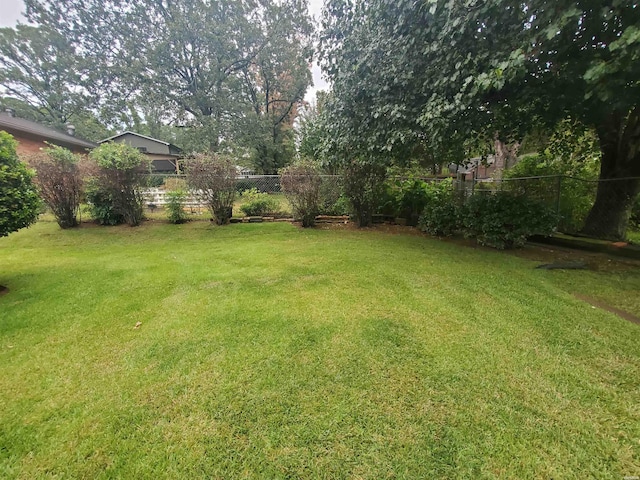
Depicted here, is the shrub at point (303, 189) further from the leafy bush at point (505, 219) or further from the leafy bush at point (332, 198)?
the leafy bush at point (505, 219)

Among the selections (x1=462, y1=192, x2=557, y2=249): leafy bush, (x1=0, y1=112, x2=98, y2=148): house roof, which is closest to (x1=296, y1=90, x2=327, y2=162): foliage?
(x1=462, y1=192, x2=557, y2=249): leafy bush

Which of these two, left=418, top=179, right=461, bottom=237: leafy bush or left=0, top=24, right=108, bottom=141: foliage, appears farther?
left=0, top=24, right=108, bottom=141: foliage

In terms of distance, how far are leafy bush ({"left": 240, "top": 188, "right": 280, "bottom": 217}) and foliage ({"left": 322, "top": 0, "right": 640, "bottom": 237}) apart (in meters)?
3.21

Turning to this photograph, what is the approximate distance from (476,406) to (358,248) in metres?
3.84

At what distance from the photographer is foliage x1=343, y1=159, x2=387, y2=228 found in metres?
6.90

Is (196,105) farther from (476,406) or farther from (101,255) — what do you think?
(476,406)

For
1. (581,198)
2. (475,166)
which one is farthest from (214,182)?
(581,198)

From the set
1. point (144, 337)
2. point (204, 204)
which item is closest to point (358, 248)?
point (144, 337)

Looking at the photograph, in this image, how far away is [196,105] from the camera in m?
19.9

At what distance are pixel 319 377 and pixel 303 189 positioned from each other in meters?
5.66

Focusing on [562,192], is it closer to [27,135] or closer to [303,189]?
[303,189]

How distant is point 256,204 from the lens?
8188mm

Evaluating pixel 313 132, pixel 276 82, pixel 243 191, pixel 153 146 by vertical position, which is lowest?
pixel 243 191

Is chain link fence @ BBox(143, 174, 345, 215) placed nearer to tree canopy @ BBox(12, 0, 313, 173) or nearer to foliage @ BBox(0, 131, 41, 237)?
foliage @ BBox(0, 131, 41, 237)
